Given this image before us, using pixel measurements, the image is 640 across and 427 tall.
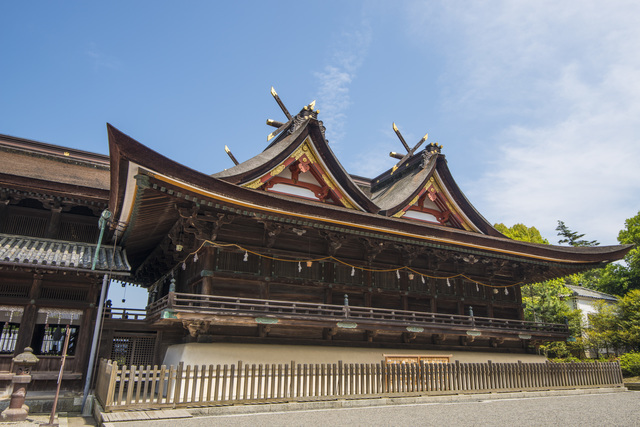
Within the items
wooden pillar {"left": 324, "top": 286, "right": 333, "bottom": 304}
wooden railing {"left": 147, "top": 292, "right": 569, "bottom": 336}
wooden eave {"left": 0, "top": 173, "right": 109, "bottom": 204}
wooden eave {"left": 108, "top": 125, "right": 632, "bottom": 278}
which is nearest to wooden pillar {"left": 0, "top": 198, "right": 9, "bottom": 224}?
wooden eave {"left": 0, "top": 173, "right": 109, "bottom": 204}

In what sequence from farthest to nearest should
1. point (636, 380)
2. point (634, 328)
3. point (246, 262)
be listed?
1. point (634, 328)
2. point (636, 380)
3. point (246, 262)

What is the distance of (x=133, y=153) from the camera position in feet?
36.0

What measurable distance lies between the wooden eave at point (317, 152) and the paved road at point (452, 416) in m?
9.20

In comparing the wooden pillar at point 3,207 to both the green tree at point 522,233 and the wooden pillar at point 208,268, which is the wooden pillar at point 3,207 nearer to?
the wooden pillar at point 208,268

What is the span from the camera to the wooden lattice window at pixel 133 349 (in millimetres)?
15742

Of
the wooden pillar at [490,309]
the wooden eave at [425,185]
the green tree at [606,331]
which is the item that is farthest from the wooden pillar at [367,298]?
the green tree at [606,331]

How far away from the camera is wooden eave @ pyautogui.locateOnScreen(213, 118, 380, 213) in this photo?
677 inches

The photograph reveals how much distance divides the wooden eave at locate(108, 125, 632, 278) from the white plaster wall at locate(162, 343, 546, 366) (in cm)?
458

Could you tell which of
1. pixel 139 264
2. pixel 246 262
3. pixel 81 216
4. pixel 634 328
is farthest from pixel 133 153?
pixel 634 328

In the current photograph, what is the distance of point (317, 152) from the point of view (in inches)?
733

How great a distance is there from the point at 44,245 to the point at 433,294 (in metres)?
16.0

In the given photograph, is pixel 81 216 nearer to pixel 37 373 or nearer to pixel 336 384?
pixel 37 373

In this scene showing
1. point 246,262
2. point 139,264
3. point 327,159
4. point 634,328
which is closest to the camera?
point 246,262

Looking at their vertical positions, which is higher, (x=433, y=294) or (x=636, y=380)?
(x=433, y=294)
